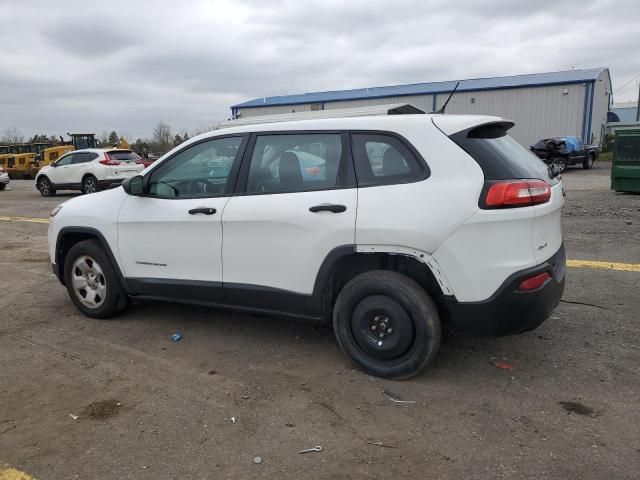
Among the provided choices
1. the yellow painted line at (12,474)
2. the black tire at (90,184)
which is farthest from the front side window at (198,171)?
the black tire at (90,184)

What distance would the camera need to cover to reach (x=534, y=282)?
3266 millimetres

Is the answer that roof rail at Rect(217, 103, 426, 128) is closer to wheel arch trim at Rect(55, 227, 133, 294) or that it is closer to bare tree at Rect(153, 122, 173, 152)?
wheel arch trim at Rect(55, 227, 133, 294)

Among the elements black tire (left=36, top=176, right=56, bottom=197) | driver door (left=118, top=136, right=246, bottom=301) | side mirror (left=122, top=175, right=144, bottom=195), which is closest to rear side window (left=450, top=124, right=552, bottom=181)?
driver door (left=118, top=136, right=246, bottom=301)

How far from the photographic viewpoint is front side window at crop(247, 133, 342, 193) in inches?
147

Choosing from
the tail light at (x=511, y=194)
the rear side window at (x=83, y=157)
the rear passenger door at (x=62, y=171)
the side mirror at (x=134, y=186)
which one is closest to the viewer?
the tail light at (x=511, y=194)

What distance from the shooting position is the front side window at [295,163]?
3744 millimetres

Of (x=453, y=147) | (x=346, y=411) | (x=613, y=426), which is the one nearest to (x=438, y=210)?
(x=453, y=147)

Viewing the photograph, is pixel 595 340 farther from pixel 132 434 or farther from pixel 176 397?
pixel 132 434

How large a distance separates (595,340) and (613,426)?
133 cm

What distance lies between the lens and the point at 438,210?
3258mm

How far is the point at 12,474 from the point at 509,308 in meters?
2.86

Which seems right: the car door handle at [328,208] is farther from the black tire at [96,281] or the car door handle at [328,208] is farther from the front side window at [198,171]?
the black tire at [96,281]

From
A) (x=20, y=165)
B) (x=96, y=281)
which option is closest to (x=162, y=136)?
(x=20, y=165)

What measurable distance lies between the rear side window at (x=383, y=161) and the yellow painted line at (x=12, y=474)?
98.3 inches
